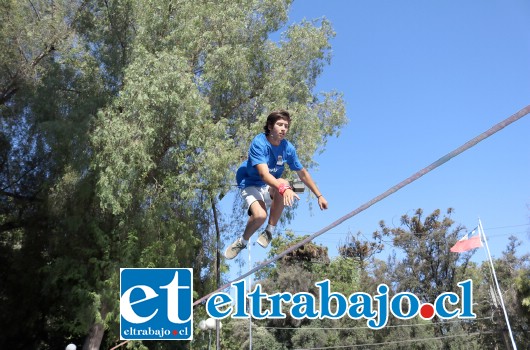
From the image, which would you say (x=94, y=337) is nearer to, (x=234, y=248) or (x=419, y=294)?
(x=234, y=248)

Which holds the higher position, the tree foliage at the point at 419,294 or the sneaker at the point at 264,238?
the tree foliage at the point at 419,294

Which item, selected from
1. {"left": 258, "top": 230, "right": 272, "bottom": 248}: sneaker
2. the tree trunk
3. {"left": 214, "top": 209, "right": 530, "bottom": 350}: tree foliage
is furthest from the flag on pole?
{"left": 258, "top": 230, "right": 272, "bottom": 248}: sneaker

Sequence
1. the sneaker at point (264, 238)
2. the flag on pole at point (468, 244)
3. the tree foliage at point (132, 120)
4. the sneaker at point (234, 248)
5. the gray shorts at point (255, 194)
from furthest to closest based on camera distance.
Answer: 1. the flag on pole at point (468, 244)
2. the tree foliage at point (132, 120)
3. the sneaker at point (234, 248)
4. the sneaker at point (264, 238)
5. the gray shorts at point (255, 194)

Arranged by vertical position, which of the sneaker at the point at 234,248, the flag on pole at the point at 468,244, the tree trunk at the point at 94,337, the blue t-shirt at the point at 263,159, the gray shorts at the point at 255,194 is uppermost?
the flag on pole at the point at 468,244

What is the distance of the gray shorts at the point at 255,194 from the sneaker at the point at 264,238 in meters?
0.30

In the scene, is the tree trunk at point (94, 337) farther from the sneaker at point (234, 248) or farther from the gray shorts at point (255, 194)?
the gray shorts at point (255, 194)

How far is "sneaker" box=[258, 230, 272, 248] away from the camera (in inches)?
171

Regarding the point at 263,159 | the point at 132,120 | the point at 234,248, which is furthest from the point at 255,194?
the point at 132,120

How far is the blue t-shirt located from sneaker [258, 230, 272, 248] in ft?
1.44

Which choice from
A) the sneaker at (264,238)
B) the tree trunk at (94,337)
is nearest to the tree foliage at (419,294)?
the tree trunk at (94,337)

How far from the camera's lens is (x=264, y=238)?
4387 millimetres

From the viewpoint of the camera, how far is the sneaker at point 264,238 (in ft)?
14.3

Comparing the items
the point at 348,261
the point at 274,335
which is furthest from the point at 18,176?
the point at 348,261

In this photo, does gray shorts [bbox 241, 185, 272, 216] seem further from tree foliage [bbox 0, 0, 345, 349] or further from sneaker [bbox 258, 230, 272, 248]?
tree foliage [bbox 0, 0, 345, 349]
